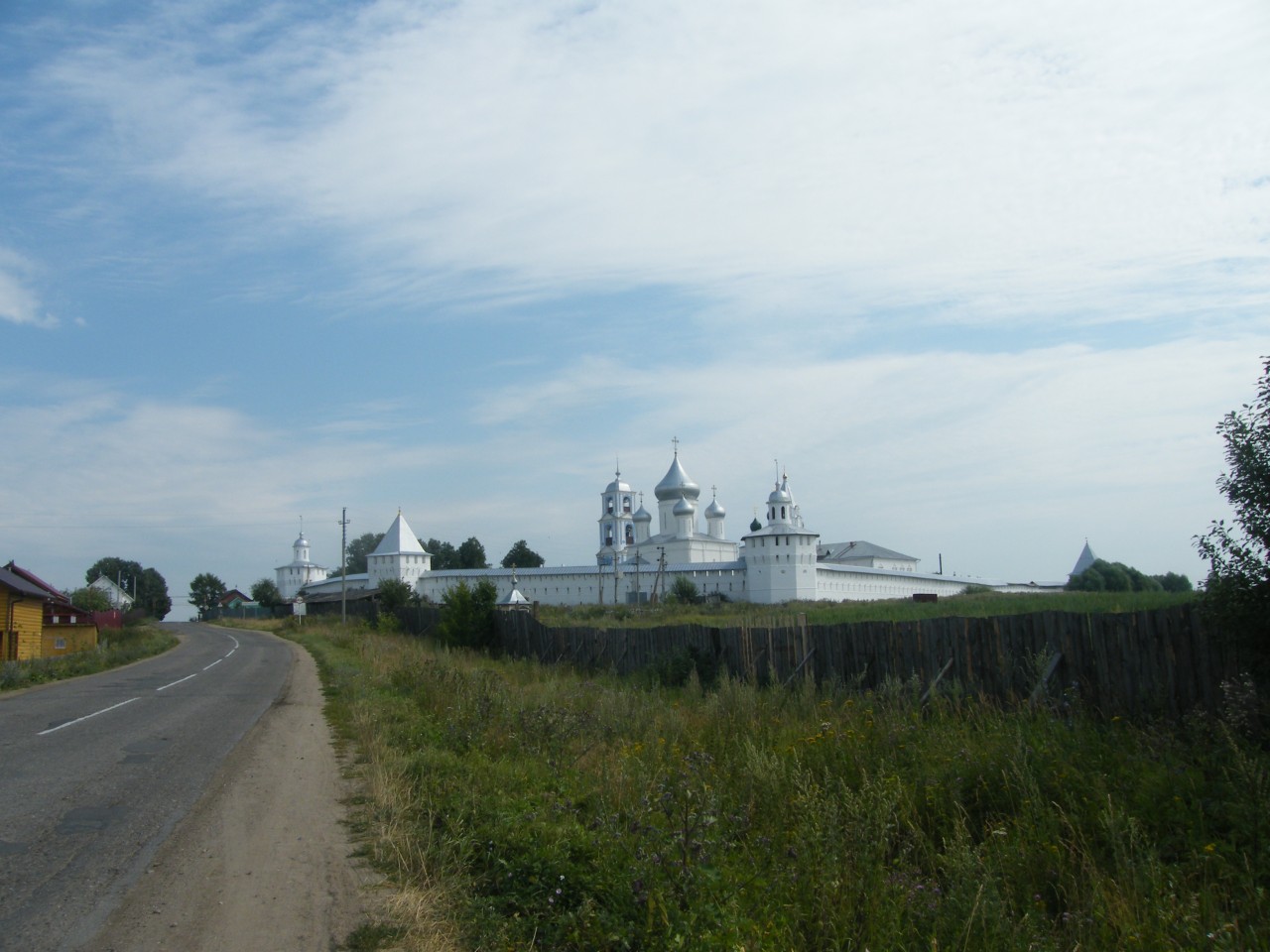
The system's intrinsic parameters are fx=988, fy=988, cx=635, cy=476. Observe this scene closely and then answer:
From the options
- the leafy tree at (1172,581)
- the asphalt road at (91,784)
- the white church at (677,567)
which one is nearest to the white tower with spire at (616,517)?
the white church at (677,567)

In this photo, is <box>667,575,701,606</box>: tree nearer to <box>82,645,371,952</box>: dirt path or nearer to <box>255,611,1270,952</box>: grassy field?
<box>82,645,371,952</box>: dirt path

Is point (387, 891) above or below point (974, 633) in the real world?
below

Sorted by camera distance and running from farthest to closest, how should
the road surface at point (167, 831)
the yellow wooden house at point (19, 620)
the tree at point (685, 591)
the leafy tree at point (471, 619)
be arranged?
the tree at point (685, 591)
the leafy tree at point (471, 619)
the yellow wooden house at point (19, 620)
the road surface at point (167, 831)

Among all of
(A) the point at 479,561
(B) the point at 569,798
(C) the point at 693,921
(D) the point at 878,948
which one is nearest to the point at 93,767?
(B) the point at 569,798

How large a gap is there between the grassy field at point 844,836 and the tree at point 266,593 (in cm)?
10219

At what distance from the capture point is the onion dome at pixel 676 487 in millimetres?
101125

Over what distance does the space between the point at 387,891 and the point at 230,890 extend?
97cm

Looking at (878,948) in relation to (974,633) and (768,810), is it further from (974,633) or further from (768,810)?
(974,633)

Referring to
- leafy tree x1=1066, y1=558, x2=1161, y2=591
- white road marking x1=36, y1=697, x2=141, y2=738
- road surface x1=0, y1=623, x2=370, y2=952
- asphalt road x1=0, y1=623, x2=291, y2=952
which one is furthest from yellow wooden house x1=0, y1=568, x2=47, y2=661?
leafy tree x1=1066, y1=558, x2=1161, y2=591

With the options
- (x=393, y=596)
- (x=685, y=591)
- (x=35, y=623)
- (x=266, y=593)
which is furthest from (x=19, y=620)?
A: (x=266, y=593)

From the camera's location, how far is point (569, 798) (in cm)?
745

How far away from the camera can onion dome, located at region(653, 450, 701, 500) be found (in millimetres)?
101125

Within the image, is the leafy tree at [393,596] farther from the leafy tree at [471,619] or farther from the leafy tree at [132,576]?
the leafy tree at [132,576]

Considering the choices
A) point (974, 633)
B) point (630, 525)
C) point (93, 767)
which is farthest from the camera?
point (630, 525)
